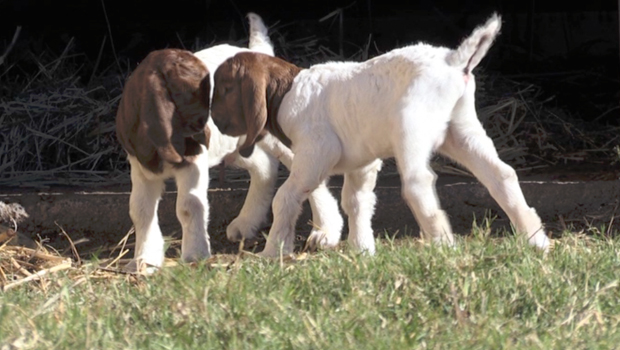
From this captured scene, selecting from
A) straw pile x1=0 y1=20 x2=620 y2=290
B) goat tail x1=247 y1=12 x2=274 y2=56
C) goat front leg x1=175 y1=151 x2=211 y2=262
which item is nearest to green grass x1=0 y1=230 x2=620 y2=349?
goat front leg x1=175 y1=151 x2=211 y2=262

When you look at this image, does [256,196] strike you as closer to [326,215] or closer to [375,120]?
[326,215]

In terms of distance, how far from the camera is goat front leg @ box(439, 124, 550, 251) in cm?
485

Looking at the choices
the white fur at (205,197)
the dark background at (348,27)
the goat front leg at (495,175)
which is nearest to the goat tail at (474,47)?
the goat front leg at (495,175)

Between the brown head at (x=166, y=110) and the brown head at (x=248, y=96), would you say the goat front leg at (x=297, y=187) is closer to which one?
the brown head at (x=248, y=96)

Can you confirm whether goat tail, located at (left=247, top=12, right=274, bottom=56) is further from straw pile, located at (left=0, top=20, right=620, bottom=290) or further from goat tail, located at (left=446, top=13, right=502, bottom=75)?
goat tail, located at (left=446, top=13, right=502, bottom=75)

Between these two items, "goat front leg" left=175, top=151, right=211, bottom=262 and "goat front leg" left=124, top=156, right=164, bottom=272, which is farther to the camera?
"goat front leg" left=124, top=156, right=164, bottom=272

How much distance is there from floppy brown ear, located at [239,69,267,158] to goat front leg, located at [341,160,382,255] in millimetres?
589

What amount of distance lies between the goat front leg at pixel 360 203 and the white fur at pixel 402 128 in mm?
76

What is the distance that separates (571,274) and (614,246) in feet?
1.82

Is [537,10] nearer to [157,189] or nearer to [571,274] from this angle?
[157,189]

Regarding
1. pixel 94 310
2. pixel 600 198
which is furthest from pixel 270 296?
pixel 600 198

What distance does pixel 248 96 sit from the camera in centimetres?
505

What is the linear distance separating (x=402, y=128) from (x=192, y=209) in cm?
105

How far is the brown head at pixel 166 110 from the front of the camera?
504 centimetres
